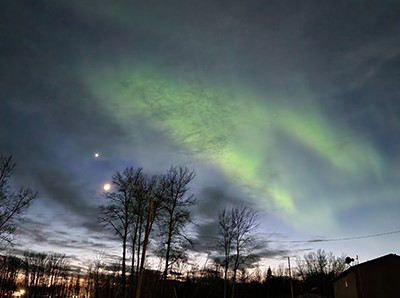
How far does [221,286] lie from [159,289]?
28084mm

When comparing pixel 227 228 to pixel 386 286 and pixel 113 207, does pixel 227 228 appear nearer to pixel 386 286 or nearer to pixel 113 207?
pixel 113 207

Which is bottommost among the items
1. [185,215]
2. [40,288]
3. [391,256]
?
[40,288]

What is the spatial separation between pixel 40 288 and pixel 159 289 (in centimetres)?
5606

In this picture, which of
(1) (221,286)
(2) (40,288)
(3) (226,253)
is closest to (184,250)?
(3) (226,253)

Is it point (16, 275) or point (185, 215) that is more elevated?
point (185, 215)

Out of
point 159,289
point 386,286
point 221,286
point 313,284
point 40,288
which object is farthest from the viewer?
point 313,284

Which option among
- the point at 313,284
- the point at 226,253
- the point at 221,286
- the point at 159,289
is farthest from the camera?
the point at 313,284

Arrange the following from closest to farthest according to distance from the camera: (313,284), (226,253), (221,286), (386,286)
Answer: (386,286), (226,253), (221,286), (313,284)

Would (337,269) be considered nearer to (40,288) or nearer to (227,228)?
(227,228)

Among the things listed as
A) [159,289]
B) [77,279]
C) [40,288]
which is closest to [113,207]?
[159,289]

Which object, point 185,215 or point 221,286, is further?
point 221,286

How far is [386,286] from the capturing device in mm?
34719

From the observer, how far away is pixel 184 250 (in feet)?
132

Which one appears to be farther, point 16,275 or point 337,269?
point 337,269
